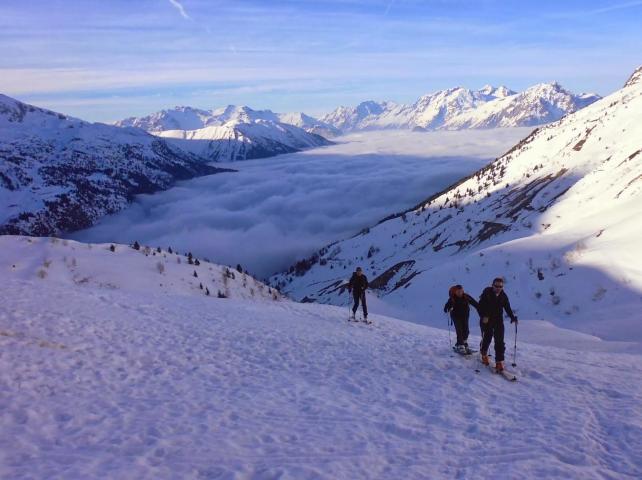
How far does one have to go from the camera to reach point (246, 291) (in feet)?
150

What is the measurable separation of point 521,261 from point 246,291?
23.7 m

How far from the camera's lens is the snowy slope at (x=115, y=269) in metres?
34.9

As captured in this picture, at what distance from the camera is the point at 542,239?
137 ft

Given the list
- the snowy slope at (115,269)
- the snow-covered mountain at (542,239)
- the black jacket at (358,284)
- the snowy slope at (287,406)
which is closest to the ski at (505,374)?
the snowy slope at (287,406)

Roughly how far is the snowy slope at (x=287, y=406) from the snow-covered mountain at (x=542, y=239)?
508 inches

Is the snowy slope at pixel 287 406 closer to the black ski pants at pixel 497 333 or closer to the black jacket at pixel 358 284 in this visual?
the black ski pants at pixel 497 333

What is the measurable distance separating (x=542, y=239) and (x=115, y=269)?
114 feet

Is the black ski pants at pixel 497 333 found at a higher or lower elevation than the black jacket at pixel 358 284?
lower

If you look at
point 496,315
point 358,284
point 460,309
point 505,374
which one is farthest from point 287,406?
point 358,284

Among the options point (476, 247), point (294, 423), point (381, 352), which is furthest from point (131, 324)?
point (476, 247)

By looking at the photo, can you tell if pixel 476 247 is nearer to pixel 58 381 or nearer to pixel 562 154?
pixel 562 154

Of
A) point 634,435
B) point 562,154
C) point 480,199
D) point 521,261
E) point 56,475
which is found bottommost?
point 56,475

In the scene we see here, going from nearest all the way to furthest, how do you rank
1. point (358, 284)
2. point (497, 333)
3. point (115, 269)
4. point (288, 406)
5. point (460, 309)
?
point (288, 406), point (497, 333), point (460, 309), point (358, 284), point (115, 269)

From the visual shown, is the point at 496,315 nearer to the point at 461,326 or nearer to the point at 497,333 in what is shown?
the point at 497,333
